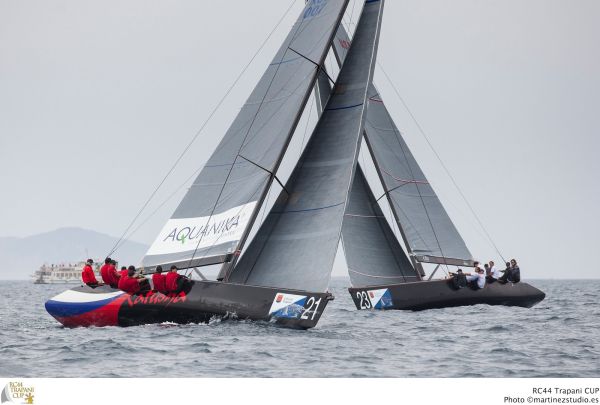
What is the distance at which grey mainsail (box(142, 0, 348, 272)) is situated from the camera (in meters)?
17.3

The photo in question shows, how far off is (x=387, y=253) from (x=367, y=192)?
6.06 feet

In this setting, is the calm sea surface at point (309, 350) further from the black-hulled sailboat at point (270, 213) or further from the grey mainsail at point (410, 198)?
the grey mainsail at point (410, 198)

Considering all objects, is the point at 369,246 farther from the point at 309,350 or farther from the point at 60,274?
the point at 60,274

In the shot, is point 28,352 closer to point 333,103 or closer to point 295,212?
point 295,212

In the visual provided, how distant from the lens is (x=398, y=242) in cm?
2511

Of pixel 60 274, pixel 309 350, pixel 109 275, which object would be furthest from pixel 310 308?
pixel 60 274

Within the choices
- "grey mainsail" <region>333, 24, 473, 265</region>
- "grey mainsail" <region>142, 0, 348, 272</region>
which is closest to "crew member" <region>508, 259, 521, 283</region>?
"grey mainsail" <region>333, 24, 473, 265</region>

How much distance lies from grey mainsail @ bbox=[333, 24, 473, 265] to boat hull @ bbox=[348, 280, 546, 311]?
239cm
